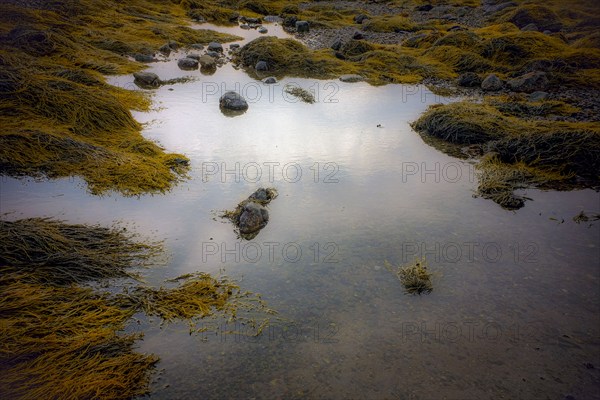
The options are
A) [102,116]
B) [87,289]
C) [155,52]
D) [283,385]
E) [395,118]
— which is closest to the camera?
[283,385]

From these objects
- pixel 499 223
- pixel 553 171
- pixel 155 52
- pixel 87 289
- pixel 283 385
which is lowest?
pixel 283 385

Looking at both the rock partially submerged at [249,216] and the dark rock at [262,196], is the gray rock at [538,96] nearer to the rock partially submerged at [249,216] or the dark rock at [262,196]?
the dark rock at [262,196]

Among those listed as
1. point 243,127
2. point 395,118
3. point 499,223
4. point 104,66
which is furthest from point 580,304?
point 104,66

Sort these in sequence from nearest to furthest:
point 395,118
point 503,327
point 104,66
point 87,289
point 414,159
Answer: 1. point 503,327
2. point 87,289
3. point 414,159
4. point 395,118
5. point 104,66

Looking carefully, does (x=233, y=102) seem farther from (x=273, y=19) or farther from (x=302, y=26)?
(x=273, y=19)

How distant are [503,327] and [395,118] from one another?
4592mm

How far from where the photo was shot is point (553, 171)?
477cm

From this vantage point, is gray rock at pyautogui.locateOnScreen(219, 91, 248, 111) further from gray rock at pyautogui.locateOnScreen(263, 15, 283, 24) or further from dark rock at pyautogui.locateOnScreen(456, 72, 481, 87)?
gray rock at pyautogui.locateOnScreen(263, 15, 283, 24)

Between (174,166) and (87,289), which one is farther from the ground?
(174,166)

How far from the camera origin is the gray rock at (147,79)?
7594 mm

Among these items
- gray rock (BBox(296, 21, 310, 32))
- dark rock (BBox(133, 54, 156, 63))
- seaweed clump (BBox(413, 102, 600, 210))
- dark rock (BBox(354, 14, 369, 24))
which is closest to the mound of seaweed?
dark rock (BBox(133, 54, 156, 63))

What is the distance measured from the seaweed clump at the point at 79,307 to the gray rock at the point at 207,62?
6.64 metres

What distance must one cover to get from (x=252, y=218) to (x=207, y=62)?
22.6ft

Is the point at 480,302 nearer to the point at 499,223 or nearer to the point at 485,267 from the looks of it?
the point at 485,267
